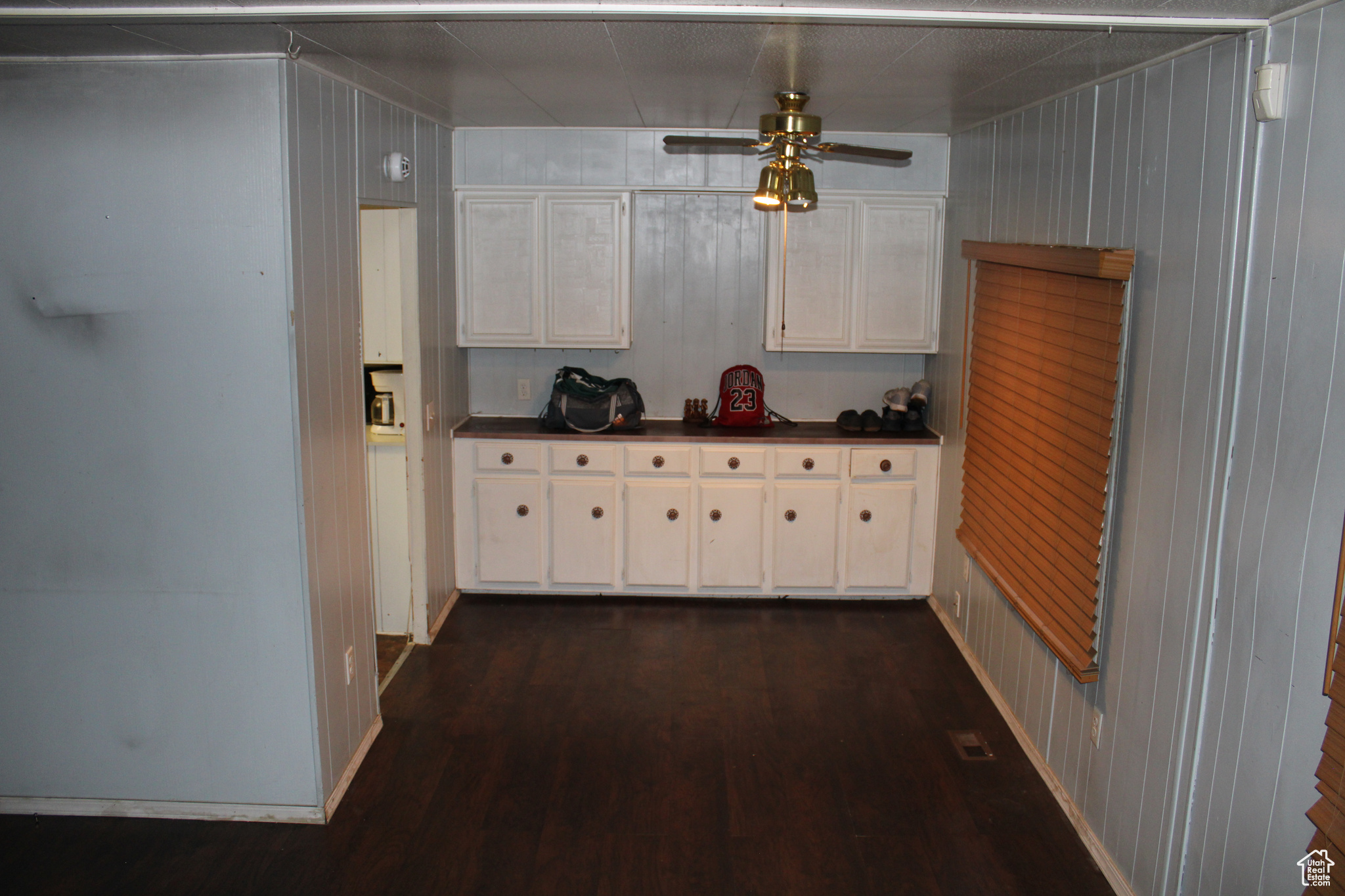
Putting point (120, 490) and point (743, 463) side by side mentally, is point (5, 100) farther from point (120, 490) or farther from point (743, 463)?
point (743, 463)

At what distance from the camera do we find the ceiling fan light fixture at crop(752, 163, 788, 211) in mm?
3518

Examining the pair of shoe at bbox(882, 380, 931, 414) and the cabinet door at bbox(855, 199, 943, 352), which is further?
the pair of shoe at bbox(882, 380, 931, 414)

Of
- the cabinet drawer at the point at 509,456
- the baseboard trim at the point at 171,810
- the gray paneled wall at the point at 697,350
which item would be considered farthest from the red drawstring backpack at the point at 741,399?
the baseboard trim at the point at 171,810

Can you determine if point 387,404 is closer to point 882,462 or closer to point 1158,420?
point 882,462

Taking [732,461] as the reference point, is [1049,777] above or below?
below

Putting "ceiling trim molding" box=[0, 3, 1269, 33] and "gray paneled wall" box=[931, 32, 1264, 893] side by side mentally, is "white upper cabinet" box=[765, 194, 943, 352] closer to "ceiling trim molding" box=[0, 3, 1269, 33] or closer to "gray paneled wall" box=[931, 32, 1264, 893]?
"gray paneled wall" box=[931, 32, 1264, 893]

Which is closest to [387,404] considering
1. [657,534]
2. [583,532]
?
[583,532]

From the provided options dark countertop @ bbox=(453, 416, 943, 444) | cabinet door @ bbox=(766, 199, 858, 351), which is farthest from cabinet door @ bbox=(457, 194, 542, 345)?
cabinet door @ bbox=(766, 199, 858, 351)

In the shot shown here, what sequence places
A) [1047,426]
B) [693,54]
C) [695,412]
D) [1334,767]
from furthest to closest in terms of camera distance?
[695,412] < [1047,426] < [693,54] < [1334,767]

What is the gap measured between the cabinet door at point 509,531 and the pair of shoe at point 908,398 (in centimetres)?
196

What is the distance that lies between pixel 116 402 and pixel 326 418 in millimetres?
621

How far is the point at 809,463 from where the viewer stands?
5.09m

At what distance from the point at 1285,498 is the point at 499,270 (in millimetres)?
3931

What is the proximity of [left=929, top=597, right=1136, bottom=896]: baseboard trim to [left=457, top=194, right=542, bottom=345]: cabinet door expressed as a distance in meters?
2.74
